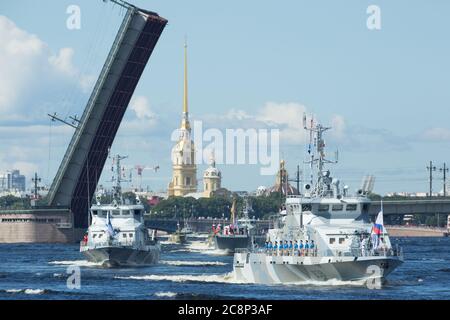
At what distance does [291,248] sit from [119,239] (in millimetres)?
26416

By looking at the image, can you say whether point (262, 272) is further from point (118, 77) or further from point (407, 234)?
point (407, 234)

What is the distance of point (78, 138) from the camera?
108 meters

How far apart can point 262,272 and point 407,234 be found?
14294 centimetres

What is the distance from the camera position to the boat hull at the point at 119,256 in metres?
77.6

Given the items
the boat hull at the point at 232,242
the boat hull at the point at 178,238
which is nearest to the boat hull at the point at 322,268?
the boat hull at the point at 232,242

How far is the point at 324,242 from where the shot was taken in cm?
5322

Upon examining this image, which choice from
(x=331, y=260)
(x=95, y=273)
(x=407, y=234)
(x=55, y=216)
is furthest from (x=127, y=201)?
(x=407, y=234)

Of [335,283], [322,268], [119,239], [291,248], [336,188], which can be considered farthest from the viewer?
[119,239]

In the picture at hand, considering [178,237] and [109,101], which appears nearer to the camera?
[109,101]

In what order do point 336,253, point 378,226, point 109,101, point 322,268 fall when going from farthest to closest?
point 109,101, point 336,253, point 322,268, point 378,226

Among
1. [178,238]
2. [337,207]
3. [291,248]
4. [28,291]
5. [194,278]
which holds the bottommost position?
[28,291]

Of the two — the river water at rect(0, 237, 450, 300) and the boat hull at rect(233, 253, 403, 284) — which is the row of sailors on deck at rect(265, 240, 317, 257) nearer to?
the boat hull at rect(233, 253, 403, 284)

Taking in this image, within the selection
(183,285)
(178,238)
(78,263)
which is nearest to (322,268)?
(183,285)

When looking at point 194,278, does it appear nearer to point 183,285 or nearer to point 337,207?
point 183,285
